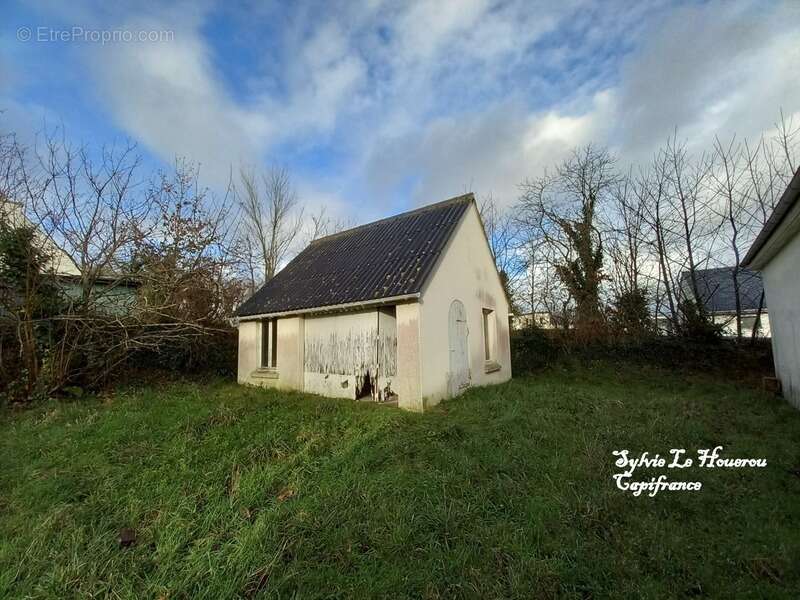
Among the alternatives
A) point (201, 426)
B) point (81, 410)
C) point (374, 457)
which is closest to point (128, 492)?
point (201, 426)

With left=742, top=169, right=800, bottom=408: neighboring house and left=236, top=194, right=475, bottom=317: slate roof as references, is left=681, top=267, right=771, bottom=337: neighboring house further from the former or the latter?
left=236, top=194, right=475, bottom=317: slate roof

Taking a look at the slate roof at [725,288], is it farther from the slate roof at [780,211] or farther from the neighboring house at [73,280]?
the neighboring house at [73,280]

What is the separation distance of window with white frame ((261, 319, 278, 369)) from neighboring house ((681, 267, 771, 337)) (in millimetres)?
15300

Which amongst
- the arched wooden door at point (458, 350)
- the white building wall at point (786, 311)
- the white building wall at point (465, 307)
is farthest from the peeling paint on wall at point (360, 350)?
the white building wall at point (786, 311)

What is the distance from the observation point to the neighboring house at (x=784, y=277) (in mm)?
6781

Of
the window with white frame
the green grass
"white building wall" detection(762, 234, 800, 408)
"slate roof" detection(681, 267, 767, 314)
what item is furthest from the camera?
"slate roof" detection(681, 267, 767, 314)

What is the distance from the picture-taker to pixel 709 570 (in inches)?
112

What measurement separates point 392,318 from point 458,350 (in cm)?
180

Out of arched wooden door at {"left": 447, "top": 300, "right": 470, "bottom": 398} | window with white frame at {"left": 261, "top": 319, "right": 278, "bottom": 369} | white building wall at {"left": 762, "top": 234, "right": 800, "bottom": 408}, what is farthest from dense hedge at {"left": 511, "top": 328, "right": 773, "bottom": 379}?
window with white frame at {"left": 261, "top": 319, "right": 278, "bottom": 369}

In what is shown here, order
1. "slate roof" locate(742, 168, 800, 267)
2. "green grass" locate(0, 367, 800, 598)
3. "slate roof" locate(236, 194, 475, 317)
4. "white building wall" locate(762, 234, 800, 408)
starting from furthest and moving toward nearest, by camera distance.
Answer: "slate roof" locate(236, 194, 475, 317)
"white building wall" locate(762, 234, 800, 408)
"slate roof" locate(742, 168, 800, 267)
"green grass" locate(0, 367, 800, 598)

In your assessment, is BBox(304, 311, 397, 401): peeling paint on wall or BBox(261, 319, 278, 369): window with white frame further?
BBox(261, 319, 278, 369): window with white frame

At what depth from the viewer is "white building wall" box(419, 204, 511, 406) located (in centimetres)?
786

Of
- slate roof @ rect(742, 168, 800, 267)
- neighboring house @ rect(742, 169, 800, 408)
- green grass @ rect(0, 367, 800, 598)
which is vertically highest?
slate roof @ rect(742, 168, 800, 267)

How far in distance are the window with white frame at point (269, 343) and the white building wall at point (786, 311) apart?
489 inches
